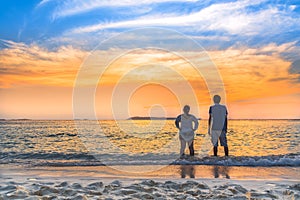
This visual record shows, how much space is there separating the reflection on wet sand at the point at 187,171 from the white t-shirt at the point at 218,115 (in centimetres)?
271

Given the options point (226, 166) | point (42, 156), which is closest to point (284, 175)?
point (226, 166)

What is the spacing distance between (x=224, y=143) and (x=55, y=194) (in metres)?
9.27

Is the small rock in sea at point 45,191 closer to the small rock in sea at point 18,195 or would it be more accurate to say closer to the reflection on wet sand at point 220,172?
the small rock in sea at point 18,195

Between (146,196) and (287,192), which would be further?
(287,192)

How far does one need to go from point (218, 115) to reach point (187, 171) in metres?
3.93

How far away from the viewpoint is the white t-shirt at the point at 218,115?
13883 mm

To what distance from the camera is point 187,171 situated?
10758 millimetres

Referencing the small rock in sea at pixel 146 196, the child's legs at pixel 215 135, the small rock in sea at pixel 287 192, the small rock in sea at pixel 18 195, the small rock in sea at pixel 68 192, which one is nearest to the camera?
the small rock in sea at pixel 18 195

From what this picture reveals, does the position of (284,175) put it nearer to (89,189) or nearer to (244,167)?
(244,167)

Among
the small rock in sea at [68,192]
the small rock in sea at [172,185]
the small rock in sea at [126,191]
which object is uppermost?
the small rock in sea at [68,192]

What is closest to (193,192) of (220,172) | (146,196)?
(146,196)

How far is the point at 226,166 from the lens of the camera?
40.6 ft

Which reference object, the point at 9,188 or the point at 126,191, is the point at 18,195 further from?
the point at 126,191

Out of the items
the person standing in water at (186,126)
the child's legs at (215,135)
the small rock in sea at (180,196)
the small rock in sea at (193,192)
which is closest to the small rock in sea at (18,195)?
the small rock in sea at (180,196)
